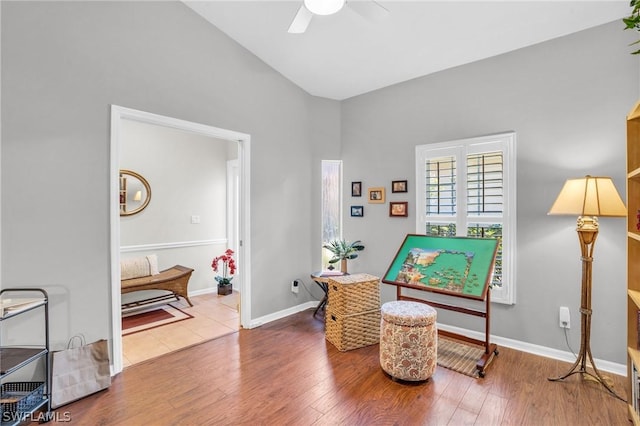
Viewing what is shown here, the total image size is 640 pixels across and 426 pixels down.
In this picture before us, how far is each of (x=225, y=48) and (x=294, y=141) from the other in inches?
53.0

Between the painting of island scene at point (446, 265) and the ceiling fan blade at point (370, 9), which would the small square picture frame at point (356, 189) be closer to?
the painting of island scene at point (446, 265)

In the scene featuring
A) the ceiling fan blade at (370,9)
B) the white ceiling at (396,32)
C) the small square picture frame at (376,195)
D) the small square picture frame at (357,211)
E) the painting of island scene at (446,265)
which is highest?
the white ceiling at (396,32)

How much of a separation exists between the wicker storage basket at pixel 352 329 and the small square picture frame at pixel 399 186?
1507 millimetres

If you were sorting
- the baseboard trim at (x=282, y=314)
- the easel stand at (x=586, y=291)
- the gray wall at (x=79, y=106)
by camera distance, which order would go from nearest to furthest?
the gray wall at (x=79, y=106)
the easel stand at (x=586, y=291)
the baseboard trim at (x=282, y=314)

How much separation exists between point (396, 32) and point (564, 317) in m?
3.13

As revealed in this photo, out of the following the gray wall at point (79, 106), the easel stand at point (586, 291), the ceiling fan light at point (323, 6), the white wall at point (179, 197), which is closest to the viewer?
the ceiling fan light at point (323, 6)

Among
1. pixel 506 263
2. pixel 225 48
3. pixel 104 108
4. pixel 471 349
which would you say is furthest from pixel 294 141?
pixel 471 349

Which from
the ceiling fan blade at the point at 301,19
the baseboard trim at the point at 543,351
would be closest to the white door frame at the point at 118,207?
the ceiling fan blade at the point at 301,19

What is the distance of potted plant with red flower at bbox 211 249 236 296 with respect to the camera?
5082mm

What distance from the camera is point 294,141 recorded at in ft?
13.5

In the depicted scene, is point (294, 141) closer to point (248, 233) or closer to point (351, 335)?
point (248, 233)

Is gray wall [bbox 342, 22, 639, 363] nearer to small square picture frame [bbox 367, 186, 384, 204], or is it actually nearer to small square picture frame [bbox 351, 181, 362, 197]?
small square picture frame [bbox 367, 186, 384, 204]

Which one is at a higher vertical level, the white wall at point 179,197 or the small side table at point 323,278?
the white wall at point 179,197

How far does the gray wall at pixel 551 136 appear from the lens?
2.56 m
